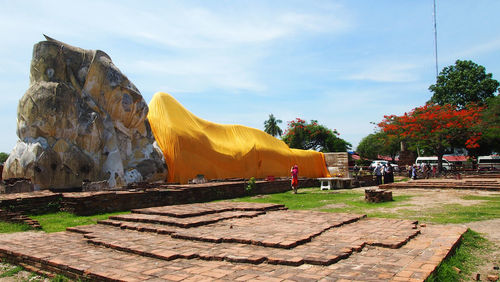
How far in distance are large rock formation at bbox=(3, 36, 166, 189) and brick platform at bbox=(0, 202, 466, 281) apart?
7.32 metres

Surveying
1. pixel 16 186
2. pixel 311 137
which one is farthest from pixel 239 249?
pixel 311 137

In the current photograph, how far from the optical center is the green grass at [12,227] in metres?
6.45

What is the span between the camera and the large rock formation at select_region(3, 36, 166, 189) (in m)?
12.8

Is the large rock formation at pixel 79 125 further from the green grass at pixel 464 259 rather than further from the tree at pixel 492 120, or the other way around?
the tree at pixel 492 120

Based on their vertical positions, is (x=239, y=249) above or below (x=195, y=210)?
below

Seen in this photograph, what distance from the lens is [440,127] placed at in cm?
2473

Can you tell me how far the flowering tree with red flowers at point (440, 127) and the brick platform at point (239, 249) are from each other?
819 inches

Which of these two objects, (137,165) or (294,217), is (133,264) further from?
(137,165)

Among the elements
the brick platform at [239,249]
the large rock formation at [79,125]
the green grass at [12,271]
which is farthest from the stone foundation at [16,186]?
the green grass at [12,271]

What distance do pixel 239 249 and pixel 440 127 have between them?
2378 centimetres

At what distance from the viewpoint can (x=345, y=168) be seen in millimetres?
25766

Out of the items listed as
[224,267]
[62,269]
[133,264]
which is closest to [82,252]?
[62,269]

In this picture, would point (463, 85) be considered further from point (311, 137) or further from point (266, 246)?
point (266, 246)

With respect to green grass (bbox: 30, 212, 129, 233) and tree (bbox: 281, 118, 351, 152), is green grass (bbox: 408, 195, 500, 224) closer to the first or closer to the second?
green grass (bbox: 30, 212, 129, 233)
